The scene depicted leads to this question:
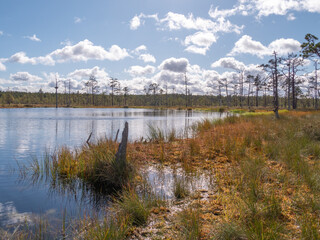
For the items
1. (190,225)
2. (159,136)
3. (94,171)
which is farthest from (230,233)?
(159,136)

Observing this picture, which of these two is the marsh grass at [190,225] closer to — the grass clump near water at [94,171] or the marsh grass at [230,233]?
the marsh grass at [230,233]

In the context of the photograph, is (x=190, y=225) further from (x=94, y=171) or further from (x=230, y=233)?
(x=94, y=171)

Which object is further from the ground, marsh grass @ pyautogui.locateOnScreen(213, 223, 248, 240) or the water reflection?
marsh grass @ pyautogui.locateOnScreen(213, 223, 248, 240)

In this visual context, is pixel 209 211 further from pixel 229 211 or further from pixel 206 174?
pixel 206 174

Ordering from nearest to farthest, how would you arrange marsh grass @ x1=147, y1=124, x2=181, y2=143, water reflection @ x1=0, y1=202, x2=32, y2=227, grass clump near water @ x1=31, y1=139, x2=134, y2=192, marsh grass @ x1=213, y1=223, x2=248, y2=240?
marsh grass @ x1=213, y1=223, x2=248, y2=240, water reflection @ x1=0, y1=202, x2=32, y2=227, grass clump near water @ x1=31, y1=139, x2=134, y2=192, marsh grass @ x1=147, y1=124, x2=181, y2=143

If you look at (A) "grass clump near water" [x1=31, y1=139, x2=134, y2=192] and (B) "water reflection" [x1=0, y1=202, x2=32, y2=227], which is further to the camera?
(A) "grass clump near water" [x1=31, y1=139, x2=134, y2=192]

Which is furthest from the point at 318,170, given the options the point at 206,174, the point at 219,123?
the point at 219,123

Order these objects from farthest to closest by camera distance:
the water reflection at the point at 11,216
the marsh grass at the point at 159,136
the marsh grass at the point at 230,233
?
the marsh grass at the point at 159,136 → the water reflection at the point at 11,216 → the marsh grass at the point at 230,233

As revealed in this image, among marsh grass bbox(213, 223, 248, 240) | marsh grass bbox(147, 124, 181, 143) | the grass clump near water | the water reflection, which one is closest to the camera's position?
marsh grass bbox(213, 223, 248, 240)

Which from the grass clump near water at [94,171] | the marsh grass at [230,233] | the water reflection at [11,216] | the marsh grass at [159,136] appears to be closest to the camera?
the marsh grass at [230,233]

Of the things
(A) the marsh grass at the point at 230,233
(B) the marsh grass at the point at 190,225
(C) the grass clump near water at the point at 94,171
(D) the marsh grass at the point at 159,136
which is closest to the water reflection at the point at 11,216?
(C) the grass clump near water at the point at 94,171

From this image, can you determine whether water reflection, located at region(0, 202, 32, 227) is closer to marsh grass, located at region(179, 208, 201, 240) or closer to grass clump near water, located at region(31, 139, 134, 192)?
grass clump near water, located at region(31, 139, 134, 192)

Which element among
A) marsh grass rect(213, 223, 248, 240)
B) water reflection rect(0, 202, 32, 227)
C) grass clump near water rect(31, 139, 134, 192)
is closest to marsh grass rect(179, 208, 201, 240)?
marsh grass rect(213, 223, 248, 240)

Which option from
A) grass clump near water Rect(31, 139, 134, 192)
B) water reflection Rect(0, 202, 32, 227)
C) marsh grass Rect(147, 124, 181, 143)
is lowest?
water reflection Rect(0, 202, 32, 227)
